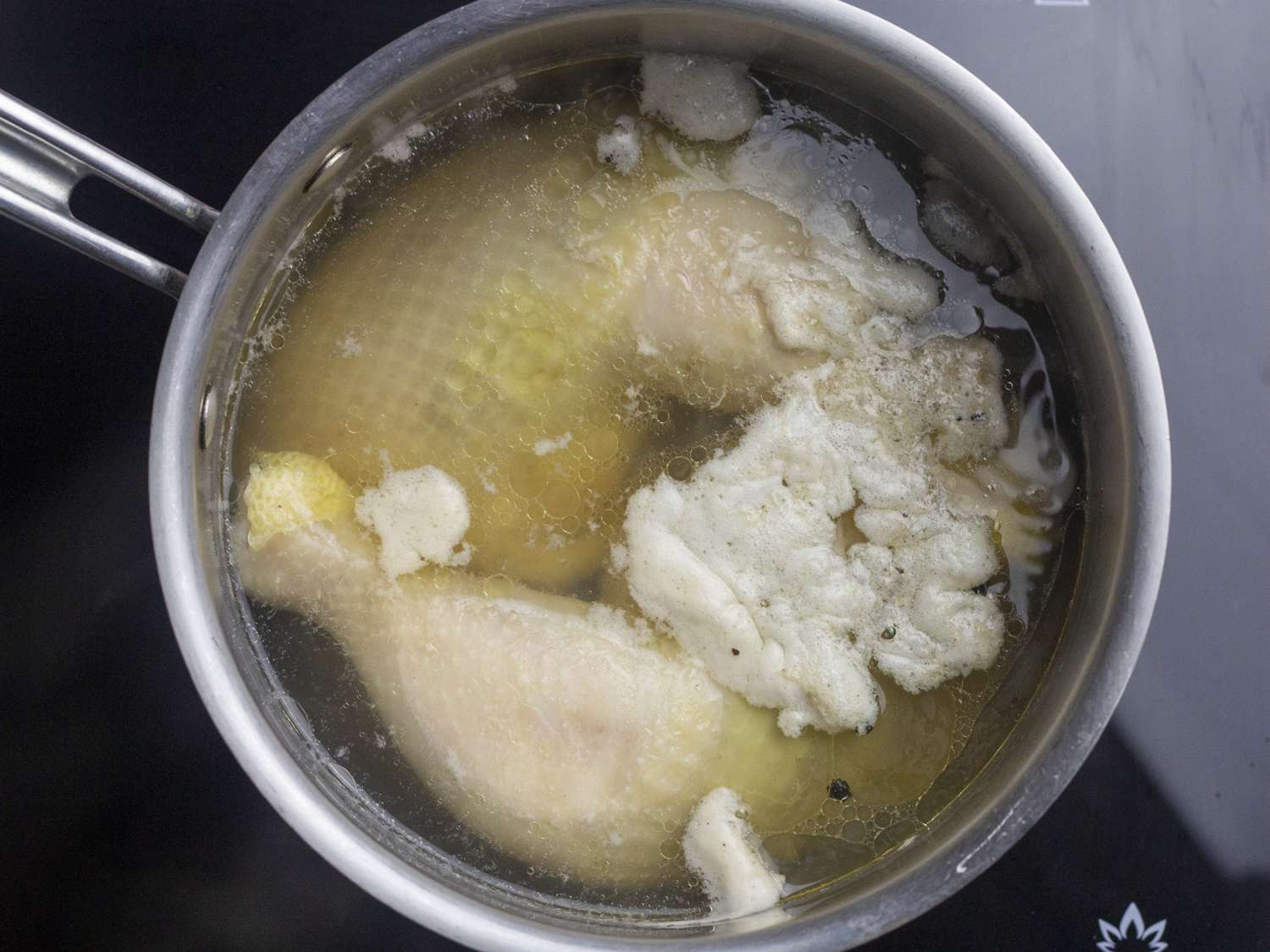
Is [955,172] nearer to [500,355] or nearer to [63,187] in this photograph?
[500,355]

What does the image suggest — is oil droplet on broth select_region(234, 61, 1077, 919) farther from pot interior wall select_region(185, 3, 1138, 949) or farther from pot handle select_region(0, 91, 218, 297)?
pot handle select_region(0, 91, 218, 297)

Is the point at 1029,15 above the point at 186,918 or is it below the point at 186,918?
above

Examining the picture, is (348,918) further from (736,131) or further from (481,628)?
(736,131)

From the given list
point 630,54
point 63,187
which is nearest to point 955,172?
point 630,54

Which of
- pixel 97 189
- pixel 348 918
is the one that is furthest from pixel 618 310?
pixel 348 918

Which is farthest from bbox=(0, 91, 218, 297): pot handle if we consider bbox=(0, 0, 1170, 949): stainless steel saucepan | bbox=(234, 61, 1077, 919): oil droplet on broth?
bbox=(234, 61, 1077, 919): oil droplet on broth

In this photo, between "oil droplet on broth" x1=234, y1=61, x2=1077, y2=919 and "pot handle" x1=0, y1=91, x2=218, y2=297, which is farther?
"oil droplet on broth" x1=234, y1=61, x2=1077, y2=919

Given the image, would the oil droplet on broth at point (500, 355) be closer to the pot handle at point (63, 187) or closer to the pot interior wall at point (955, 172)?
the pot interior wall at point (955, 172)
